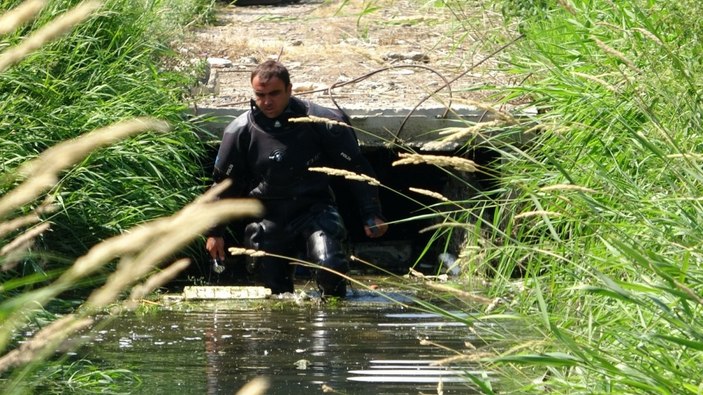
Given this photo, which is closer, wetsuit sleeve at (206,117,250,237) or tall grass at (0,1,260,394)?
tall grass at (0,1,260,394)

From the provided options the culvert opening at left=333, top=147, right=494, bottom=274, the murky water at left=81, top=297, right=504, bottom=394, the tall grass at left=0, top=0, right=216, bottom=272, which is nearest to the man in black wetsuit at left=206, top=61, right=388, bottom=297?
the murky water at left=81, top=297, right=504, bottom=394

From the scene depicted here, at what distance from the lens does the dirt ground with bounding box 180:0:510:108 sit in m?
10.3

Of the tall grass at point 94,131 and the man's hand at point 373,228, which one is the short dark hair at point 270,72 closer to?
the tall grass at point 94,131

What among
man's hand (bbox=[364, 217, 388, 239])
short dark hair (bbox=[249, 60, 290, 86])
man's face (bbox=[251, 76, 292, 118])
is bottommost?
man's hand (bbox=[364, 217, 388, 239])

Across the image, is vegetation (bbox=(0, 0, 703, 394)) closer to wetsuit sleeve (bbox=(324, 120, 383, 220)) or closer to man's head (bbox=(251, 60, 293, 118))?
wetsuit sleeve (bbox=(324, 120, 383, 220))

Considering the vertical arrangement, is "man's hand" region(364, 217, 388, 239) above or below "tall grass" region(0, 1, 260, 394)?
below

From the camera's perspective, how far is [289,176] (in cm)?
852

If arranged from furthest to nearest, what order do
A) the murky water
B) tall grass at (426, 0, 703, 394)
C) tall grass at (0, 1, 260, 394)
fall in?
tall grass at (0, 1, 260, 394), the murky water, tall grass at (426, 0, 703, 394)

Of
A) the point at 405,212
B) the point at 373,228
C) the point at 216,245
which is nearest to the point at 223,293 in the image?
the point at 216,245

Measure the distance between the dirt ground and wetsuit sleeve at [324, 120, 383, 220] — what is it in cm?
72

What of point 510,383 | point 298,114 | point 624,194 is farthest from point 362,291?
point 624,194

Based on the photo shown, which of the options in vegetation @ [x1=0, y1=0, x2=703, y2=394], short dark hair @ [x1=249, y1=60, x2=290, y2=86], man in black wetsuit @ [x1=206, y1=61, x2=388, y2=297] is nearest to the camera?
vegetation @ [x1=0, y1=0, x2=703, y2=394]

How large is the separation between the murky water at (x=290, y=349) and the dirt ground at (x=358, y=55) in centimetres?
187

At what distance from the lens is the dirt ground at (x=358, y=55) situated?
10344mm
